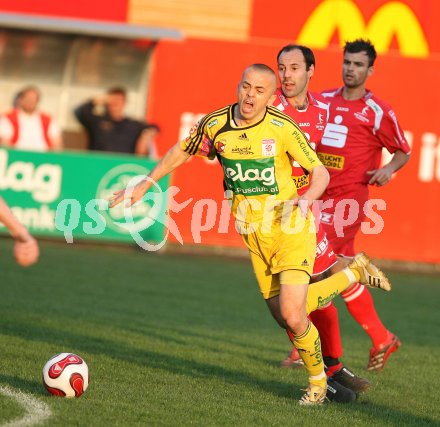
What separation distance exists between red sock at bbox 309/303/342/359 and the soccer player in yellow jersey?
0.68 metres

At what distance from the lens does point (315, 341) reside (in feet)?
23.9

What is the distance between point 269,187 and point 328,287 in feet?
3.09

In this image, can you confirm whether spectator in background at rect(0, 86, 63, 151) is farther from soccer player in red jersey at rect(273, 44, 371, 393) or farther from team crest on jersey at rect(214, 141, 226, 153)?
team crest on jersey at rect(214, 141, 226, 153)

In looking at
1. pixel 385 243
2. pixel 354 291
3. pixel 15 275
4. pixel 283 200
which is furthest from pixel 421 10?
pixel 283 200

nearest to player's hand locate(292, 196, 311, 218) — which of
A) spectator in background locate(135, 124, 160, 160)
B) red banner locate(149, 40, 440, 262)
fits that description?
spectator in background locate(135, 124, 160, 160)

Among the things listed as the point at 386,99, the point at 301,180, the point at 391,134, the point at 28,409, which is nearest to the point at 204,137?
the point at 301,180

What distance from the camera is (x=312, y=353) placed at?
287 inches

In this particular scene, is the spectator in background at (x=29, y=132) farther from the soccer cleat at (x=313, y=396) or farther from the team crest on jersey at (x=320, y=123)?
the soccer cleat at (x=313, y=396)

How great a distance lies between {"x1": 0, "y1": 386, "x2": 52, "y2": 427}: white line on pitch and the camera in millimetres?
6062

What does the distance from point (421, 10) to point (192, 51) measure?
5641 mm

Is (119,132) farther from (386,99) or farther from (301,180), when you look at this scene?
(301,180)

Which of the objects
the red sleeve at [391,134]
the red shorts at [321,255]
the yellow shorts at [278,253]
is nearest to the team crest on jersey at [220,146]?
the yellow shorts at [278,253]

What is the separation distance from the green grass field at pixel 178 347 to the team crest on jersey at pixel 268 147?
1.53 m

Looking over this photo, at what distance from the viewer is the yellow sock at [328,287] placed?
7.59 metres
